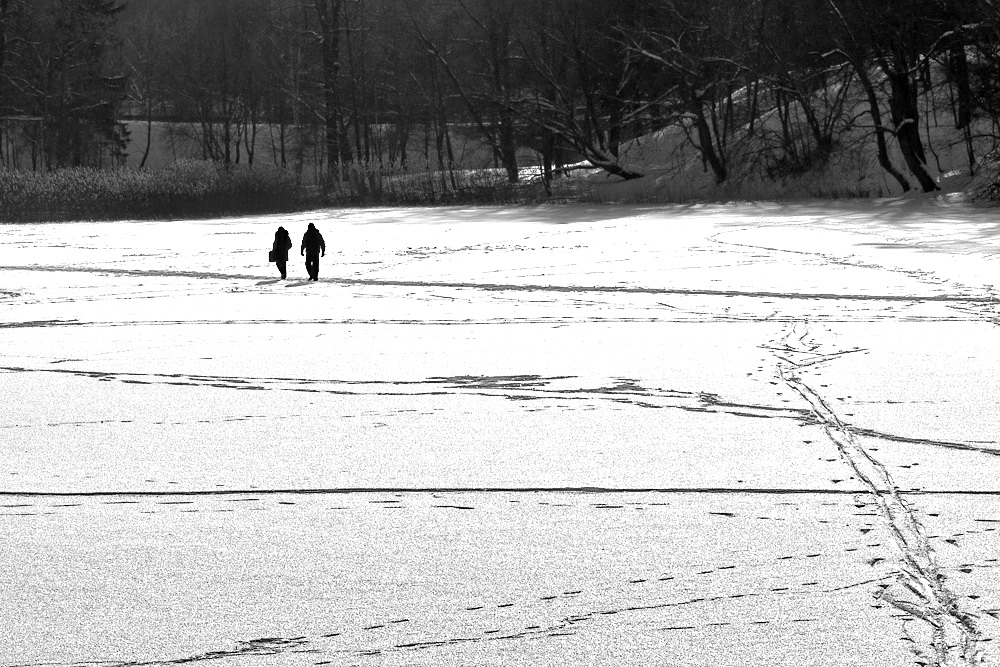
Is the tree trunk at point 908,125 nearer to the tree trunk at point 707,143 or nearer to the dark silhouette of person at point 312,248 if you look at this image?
the tree trunk at point 707,143

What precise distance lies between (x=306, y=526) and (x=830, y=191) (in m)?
28.2

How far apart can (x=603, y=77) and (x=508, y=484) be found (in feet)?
112

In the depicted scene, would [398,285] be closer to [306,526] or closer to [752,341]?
[752,341]

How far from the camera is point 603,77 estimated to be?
37875mm

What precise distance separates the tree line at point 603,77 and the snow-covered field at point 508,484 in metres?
18.9

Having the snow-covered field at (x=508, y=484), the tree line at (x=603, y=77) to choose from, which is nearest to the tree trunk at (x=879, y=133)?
the tree line at (x=603, y=77)

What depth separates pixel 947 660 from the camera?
3164mm

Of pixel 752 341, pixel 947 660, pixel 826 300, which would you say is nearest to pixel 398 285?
pixel 826 300

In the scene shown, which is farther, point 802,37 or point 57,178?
point 57,178

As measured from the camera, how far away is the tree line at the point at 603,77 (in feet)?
95.9

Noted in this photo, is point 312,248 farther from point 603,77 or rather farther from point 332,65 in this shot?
point 332,65

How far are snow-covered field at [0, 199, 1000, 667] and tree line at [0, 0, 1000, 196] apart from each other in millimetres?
18927

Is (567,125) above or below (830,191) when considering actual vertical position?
above

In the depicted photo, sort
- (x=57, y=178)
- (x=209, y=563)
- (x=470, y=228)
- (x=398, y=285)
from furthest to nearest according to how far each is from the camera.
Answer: (x=57, y=178)
(x=470, y=228)
(x=398, y=285)
(x=209, y=563)
